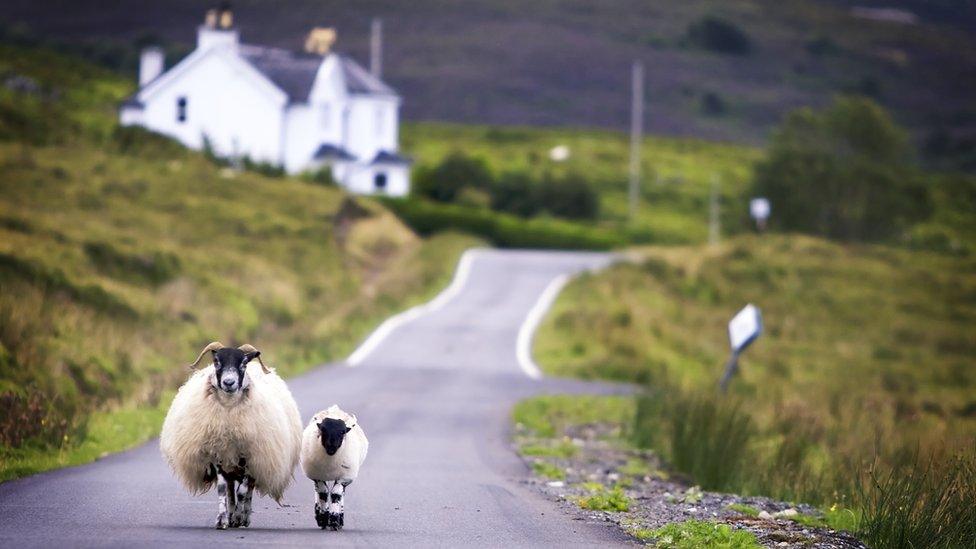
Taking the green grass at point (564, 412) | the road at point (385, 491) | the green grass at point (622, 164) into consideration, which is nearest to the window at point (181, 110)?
the green grass at point (622, 164)

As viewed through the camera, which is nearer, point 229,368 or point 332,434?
point 229,368

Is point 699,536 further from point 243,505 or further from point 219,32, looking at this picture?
point 219,32

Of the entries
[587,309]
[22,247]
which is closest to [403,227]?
[587,309]

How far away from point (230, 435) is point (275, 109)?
68.2 m

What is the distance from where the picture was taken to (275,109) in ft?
257

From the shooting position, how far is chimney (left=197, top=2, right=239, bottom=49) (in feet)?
255

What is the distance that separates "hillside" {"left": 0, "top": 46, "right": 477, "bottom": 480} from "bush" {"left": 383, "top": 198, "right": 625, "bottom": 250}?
4.14m

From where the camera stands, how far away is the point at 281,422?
11.9 metres

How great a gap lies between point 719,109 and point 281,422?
14806 centimetres

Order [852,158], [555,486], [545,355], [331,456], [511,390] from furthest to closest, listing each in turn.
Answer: [852,158], [545,355], [511,390], [555,486], [331,456]

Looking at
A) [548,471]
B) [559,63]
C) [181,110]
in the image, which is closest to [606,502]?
[548,471]

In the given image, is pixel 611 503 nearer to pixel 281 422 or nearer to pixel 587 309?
pixel 281 422

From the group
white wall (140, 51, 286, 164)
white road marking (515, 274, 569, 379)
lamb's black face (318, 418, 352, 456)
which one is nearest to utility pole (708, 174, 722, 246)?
white wall (140, 51, 286, 164)

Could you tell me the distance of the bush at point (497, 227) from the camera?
7188 cm
